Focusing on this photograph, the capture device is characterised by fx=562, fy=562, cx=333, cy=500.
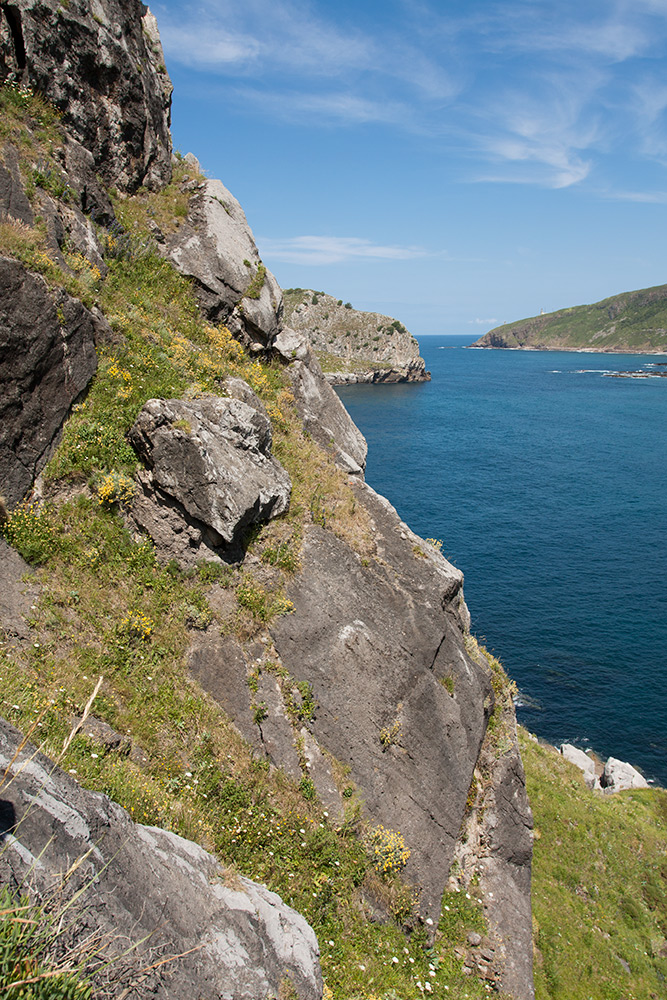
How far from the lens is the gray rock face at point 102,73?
16.8 m

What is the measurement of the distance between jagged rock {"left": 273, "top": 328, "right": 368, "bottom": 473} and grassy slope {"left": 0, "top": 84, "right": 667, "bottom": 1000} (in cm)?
132

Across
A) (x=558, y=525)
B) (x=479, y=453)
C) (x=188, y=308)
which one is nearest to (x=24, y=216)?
(x=188, y=308)

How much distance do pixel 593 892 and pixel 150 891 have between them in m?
19.8

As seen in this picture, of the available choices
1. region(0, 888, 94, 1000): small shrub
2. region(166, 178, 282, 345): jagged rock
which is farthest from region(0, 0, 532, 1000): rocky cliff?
region(0, 888, 94, 1000): small shrub

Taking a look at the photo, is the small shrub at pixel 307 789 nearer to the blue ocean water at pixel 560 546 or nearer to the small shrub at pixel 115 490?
the small shrub at pixel 115 490

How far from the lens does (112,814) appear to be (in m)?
6.42

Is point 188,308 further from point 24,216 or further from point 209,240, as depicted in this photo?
point 24,216

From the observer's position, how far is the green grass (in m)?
16.7

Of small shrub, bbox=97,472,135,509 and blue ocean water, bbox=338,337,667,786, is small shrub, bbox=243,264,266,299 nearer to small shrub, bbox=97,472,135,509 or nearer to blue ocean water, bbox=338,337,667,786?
small shrub, bbox=97,472,135,509

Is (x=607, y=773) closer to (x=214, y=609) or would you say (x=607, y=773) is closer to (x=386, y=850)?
(x=386, y=850)

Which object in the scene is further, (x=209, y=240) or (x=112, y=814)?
(x=209, y=240)

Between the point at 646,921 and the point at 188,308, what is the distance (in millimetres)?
26531

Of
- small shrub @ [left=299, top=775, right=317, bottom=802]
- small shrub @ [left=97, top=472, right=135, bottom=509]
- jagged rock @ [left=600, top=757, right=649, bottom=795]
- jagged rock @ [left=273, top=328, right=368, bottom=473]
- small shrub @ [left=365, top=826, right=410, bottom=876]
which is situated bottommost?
jagged rock @ [left=600, top=757, right=649, bottom=795]

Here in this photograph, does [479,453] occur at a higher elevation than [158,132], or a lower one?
lower
